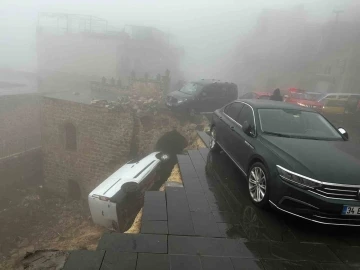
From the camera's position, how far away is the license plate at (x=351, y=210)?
378cm

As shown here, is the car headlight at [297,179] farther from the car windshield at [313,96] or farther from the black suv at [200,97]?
the car windshield at [313,96]

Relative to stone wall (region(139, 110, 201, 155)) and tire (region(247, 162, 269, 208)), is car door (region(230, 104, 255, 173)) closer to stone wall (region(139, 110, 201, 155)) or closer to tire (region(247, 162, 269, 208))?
tire (region(247, 162, 269, 208))

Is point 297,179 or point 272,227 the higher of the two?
point 297,179

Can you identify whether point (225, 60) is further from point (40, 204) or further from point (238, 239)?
point (238, 239)

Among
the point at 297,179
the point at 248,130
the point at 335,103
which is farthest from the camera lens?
the point at 335,103

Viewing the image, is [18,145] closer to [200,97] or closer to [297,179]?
[200,97]

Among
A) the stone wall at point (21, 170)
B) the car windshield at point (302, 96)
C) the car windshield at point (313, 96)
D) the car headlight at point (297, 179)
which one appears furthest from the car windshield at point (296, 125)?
the stone wall at point (21, 170)

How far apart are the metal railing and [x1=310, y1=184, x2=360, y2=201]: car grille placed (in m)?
20.3

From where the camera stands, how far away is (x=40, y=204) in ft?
50.1

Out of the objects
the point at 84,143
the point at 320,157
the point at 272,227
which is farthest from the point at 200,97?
the point at 272,227

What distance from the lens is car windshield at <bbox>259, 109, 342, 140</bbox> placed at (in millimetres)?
5234

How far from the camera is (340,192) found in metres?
3.83

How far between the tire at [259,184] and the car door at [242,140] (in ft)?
1.12

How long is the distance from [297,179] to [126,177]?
273 inches
